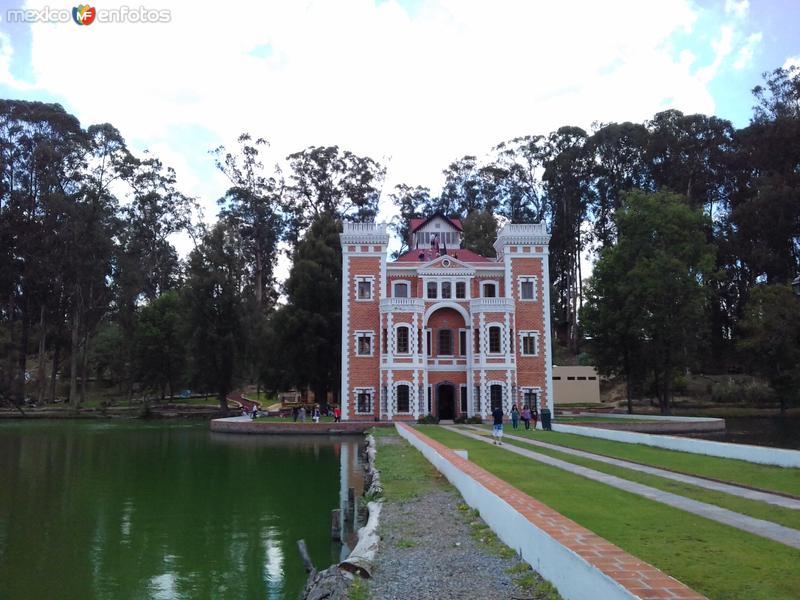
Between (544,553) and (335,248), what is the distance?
46235mm

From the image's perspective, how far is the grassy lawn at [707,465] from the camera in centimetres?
1262

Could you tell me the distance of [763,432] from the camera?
35750mm

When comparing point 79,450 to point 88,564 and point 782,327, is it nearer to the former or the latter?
point 88,564

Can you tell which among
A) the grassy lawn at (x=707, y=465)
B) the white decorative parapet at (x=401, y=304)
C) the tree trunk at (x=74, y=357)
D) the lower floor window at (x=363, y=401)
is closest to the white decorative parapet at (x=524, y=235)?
the white decorative parapet at (x=401, y=304)

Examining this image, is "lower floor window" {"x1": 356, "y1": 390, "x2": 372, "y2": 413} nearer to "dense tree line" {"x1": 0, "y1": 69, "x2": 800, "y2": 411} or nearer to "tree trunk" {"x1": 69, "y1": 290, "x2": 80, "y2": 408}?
"dense tree line" {"x1": 0, "y1": 69, "x2": 800, "y2": 411}

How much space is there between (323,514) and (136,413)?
155ft

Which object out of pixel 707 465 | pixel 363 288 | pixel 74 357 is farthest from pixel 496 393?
pixel 74 357

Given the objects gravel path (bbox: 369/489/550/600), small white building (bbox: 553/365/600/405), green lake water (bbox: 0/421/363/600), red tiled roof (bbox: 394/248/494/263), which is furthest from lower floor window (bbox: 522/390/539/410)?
gravel path (bbox: 369/489/550/600)

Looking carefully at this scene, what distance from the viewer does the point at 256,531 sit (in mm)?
14492

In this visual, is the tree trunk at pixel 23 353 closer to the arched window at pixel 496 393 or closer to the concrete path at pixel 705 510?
the arched window at pixel 496 393

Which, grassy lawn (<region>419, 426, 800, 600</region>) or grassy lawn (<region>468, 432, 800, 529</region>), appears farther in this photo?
grassy lawn (<region>468, 432, 800, 529</region>)

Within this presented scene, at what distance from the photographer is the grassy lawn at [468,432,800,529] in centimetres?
916

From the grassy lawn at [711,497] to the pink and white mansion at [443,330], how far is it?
84.0 ft

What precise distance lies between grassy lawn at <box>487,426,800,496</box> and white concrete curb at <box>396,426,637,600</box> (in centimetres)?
523
